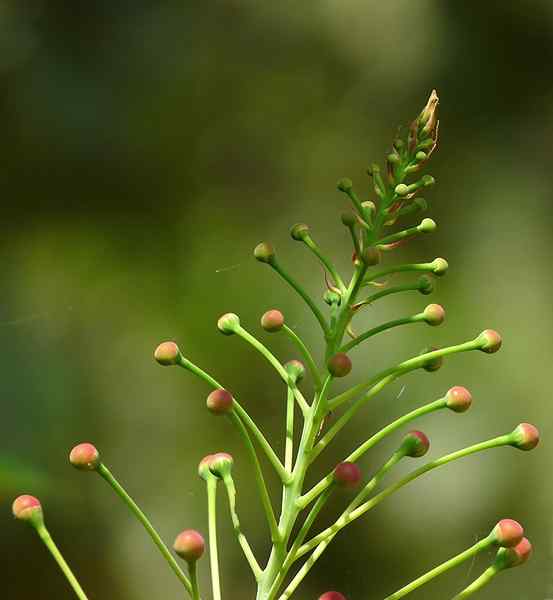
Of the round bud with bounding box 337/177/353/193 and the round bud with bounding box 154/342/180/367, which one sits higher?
the round bud with bounding box 337/177/353/193

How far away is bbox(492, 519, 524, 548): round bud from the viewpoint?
634mm

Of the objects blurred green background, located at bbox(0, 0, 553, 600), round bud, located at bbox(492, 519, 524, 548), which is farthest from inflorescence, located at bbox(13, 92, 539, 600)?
blurred green background, located at bbox(0, 0, 553, 600)

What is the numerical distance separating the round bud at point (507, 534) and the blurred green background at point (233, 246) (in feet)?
3.53

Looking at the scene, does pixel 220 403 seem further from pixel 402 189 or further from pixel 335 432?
pixel 402 189

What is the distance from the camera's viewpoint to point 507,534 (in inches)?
25.0

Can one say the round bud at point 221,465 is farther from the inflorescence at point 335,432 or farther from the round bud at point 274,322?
the round bud at point 274,322

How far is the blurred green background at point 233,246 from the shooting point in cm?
171

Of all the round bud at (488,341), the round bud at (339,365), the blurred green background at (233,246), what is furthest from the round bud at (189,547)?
the blurred green background at (233,246)

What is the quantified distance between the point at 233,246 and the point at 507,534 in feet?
4.41

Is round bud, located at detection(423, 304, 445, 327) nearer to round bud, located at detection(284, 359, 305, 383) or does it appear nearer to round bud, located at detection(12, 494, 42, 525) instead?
round bud, located at detection(284, 359, 305, 383)

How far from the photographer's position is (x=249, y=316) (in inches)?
72.2

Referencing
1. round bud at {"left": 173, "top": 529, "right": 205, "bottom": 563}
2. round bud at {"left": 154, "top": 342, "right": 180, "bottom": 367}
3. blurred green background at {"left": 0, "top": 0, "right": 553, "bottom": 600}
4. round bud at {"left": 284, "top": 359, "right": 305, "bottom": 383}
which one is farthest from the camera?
blurred green background at {"left": 0, "top": 0, "right": 553, "bottom": 600}

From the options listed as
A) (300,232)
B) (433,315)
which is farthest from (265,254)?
(433,315)

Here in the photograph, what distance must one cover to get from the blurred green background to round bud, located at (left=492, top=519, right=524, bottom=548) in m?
1.08
